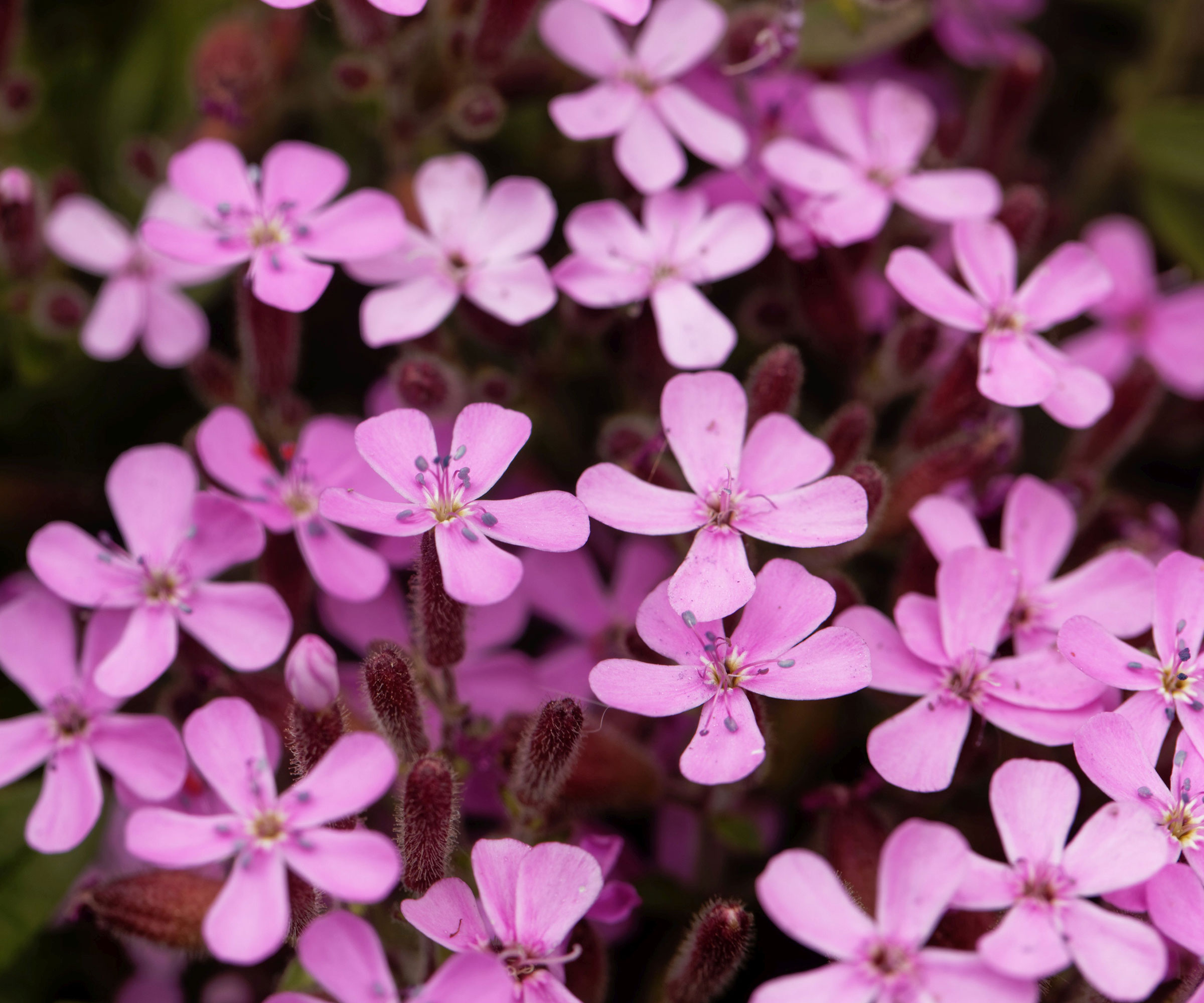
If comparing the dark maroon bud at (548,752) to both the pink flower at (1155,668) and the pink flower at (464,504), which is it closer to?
the pink flower at (464,504)

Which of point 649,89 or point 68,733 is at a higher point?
point 649,89

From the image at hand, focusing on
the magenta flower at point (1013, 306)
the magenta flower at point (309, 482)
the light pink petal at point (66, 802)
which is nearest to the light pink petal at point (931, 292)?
the magenta flower at point (1013, 306)

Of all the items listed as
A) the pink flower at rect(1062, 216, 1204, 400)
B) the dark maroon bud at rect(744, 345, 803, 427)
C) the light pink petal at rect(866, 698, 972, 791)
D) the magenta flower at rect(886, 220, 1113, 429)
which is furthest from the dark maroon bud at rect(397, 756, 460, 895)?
the pink flower at rect(1062, 216, 1204, 400)

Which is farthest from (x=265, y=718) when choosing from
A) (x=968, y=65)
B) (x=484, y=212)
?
(x=968, y=65)

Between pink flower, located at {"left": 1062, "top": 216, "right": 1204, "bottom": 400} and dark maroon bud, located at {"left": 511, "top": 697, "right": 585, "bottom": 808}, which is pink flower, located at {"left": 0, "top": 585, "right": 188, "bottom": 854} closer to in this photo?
dark maroon bud, located at {"left": 511, "top": 697, "right": 585, "bottom": 808}

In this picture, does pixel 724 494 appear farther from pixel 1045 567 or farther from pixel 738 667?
pixel 1045 567

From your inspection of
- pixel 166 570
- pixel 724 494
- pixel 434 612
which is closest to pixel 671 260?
→ pixel 724 494
